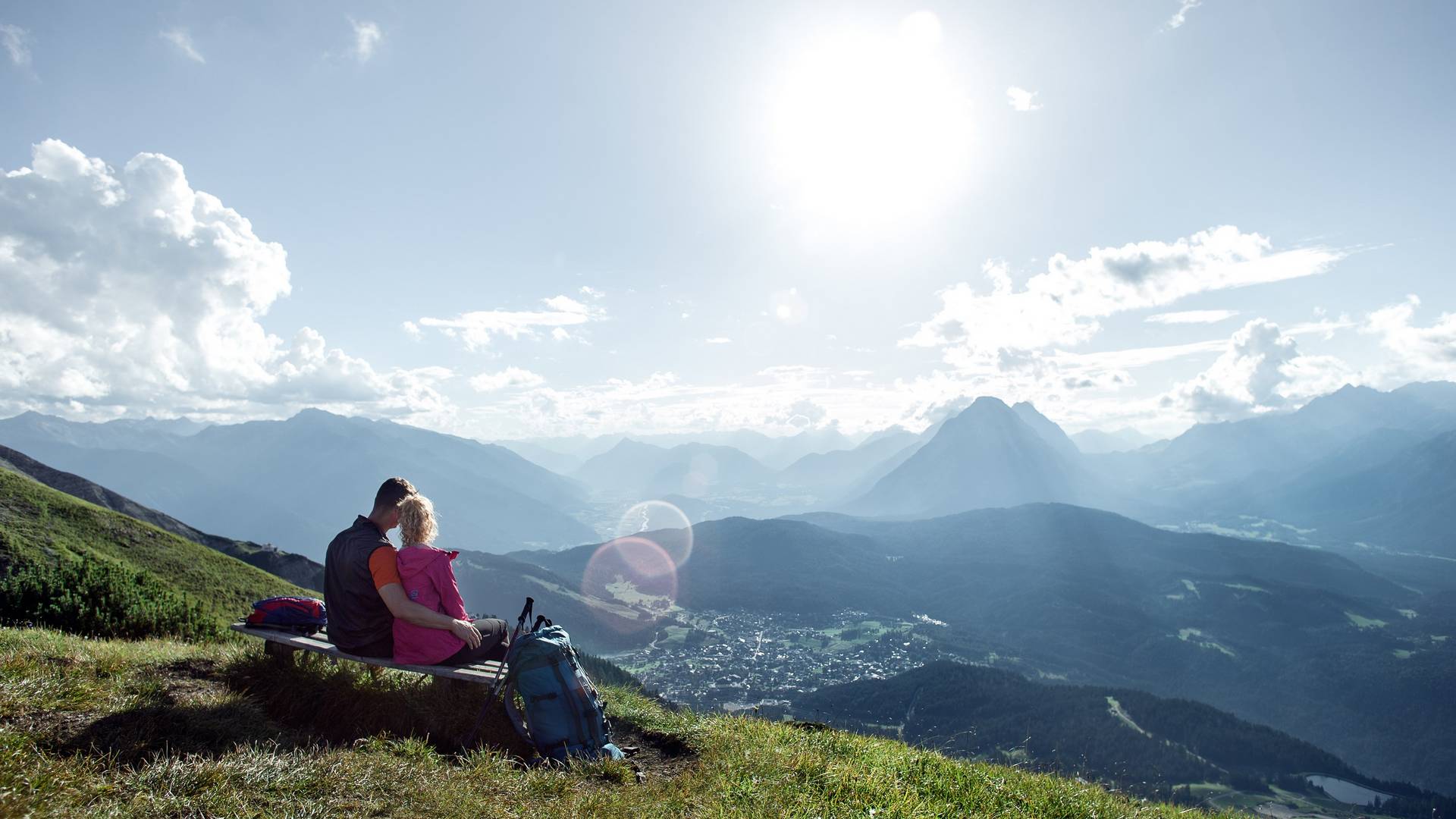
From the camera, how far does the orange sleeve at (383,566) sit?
8.15 metres

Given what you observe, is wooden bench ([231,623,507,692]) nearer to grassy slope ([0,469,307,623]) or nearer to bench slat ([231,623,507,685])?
bench slat ([231,623,507,685])

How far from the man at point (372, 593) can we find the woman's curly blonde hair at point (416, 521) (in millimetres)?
178

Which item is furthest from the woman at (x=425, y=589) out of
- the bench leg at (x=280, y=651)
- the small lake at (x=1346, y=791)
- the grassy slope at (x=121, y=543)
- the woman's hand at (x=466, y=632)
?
the small lake at (x=1346, y=791)

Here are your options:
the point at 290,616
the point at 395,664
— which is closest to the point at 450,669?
the point at 395,664

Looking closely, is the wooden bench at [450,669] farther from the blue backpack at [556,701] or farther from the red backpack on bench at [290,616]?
the red backpack on bench at [290,616]

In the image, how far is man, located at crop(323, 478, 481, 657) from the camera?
8.16 m

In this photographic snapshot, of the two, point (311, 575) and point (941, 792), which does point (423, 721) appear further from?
point (311, 575)

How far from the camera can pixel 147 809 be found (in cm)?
452

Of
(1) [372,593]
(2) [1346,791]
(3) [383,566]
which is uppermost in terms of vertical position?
(3) [383,566]

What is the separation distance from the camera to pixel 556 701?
800 centimetres

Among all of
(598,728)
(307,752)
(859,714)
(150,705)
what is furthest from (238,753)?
(859,714)

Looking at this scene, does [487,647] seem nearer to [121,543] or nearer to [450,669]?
[450,669]

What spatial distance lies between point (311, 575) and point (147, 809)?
72.6 meters

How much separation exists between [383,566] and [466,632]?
1.39 metres
